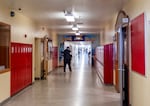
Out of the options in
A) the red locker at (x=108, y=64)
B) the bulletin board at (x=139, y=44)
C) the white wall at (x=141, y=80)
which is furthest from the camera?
the red locker at (x=108, y=64)

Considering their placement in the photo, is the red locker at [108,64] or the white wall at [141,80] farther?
the red locker at [108,64]

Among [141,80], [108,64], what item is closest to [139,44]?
[141,80]

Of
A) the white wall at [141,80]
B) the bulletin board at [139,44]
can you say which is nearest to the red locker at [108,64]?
the white wall at [141,80]

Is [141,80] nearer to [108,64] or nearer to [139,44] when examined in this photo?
[139,44]

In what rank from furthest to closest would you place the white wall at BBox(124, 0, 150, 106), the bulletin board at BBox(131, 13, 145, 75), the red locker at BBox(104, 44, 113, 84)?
1. the red locker at BBox(104, 44, 113, 84)
2. the bulletin board at BBox(131, 13, 145, 75)
3. the white wall at BBox(124, 0, 150, 106)

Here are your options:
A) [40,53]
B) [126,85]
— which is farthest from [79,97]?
[40,53]

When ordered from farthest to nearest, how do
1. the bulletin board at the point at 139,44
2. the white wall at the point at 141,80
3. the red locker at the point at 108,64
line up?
the red locker at the point at 108,64
the bulletin board at the point at 139,44
the white wall at the point at 141,80

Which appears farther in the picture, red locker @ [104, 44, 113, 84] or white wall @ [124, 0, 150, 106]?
red locker @ [104, 44, 113, 84]

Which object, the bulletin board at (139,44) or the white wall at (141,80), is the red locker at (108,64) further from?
the bulletin board at (139,44)

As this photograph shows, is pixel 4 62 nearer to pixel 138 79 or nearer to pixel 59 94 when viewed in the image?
pixel 59 94

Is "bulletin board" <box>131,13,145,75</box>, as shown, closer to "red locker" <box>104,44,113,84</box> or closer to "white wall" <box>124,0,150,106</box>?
"white wall" <box>124,0,150,106</box>

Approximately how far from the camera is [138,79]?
5.53 meters

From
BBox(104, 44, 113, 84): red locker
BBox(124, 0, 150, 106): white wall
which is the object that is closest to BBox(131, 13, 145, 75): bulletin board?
BBox(124, 0, 150, 106): white wall

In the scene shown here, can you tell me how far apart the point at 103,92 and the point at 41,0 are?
3957 millimetres
